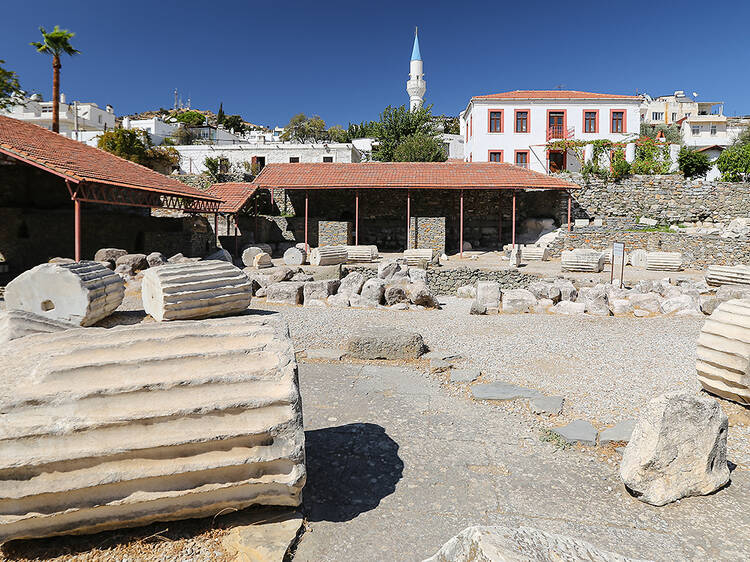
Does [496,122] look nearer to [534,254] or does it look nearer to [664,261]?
[534,254]

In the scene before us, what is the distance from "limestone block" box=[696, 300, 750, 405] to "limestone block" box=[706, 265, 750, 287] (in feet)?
34.9

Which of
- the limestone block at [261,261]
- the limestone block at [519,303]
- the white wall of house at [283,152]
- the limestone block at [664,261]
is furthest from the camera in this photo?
the white wall of house at [283,152]

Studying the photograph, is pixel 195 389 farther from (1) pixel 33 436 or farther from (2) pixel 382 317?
(2) pixel 382 317

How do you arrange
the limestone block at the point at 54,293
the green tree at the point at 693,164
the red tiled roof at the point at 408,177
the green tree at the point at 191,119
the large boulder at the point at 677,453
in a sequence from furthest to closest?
the green tree at the point at 191,119 < the green tree at the point at 693,164 < the red tiled roof at the point at 408,177 < the limestone block at the point at 54,293 < the large boulder at the point at 677,453

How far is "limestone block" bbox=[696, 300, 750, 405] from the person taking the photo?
5.14 m

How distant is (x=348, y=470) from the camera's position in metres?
4.10

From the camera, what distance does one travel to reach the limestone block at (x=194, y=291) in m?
8.27

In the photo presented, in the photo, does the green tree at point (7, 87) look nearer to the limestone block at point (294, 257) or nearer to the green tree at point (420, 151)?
the limestone block at point (294, 257)

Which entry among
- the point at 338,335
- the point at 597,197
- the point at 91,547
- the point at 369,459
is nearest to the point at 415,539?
the point at 369,459

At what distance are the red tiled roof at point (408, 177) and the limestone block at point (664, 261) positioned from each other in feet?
19.6

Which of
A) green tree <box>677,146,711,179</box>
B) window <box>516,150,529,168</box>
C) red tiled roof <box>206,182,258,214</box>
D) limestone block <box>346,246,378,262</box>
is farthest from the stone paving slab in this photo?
green tree <box>677,146,711,179</box>

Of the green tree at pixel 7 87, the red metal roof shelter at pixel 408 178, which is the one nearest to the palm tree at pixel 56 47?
the green tree at pixel 7 87

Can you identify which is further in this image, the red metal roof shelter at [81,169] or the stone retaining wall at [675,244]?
the stone retaining wall at [675,244]

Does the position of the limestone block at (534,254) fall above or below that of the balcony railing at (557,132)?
below
